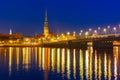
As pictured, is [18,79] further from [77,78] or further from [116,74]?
[116,74]

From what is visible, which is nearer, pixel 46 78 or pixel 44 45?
pixel 46 78

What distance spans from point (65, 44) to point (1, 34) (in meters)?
47.4

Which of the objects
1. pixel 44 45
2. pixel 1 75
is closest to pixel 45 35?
pixel 44 45

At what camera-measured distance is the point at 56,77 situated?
27.1 meters

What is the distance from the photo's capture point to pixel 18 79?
1032 inches

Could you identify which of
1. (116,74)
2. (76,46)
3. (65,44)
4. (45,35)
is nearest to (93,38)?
(76,46)

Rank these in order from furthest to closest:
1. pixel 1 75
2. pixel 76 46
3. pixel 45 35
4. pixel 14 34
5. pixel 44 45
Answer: pixel 14 34, pixel 45 35, pixel 44 45, pixel 76 46, pixel 1 75

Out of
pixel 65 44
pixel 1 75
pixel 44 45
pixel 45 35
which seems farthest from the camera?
pixel 45 35

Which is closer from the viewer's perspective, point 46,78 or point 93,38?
point 46,78

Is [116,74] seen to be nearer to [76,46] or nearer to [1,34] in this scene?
[76,46]

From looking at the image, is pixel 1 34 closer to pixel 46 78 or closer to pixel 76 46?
pixel 76 46

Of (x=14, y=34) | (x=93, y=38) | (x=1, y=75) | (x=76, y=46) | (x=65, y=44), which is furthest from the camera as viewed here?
(x=14, y=34)

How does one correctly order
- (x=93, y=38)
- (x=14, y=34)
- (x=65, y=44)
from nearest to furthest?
(x=93, y=38)
(x=65, y=44)
(x=14, y=34)

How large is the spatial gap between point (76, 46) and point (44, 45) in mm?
18544
